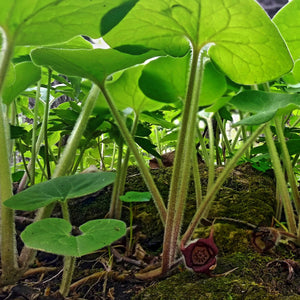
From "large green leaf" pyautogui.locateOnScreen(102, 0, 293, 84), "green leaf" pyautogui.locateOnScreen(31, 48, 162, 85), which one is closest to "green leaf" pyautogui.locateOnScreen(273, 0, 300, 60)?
"large green leaf" pyautogui.locateOnScreen(102, 0, 293, 84)

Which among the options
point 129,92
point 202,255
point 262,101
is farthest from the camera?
point 129,92

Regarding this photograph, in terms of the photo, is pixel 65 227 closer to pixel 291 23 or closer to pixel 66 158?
pixel 66 158

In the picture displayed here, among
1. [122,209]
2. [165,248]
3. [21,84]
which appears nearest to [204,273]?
[165,248]

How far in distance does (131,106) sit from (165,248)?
16.1 inches

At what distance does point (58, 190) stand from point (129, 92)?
0.37 m

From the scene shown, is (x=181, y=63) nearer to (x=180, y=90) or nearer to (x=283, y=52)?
(x=180, y=90)

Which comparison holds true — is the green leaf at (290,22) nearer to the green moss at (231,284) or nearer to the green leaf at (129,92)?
the green leaf at (129,92)

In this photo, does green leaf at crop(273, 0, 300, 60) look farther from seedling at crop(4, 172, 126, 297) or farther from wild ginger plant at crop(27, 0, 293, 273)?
seedling at crop(4, 172, 126, 297)

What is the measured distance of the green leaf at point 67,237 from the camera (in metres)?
0.42

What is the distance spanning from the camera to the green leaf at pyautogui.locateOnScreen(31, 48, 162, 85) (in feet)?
1.93

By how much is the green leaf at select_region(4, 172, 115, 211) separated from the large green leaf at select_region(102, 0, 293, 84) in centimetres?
25

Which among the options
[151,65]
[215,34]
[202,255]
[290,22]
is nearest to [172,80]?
[151,65]

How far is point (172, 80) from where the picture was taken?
29.2 inches

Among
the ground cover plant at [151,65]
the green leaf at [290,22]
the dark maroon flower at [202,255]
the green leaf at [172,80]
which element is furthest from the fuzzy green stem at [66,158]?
the green leaf at [290,22]
